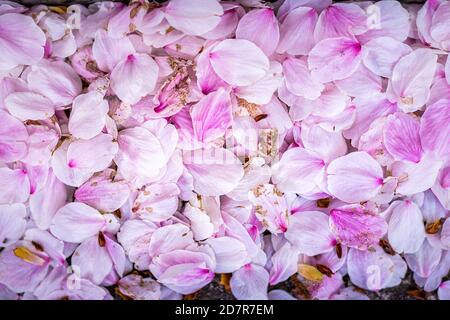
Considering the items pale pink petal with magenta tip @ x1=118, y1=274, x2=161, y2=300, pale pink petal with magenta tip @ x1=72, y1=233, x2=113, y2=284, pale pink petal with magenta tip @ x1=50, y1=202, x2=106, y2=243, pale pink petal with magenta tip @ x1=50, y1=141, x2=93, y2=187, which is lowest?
pale pink petal with magenta tip @ x1=118, y1=274, x2=161, y2=300

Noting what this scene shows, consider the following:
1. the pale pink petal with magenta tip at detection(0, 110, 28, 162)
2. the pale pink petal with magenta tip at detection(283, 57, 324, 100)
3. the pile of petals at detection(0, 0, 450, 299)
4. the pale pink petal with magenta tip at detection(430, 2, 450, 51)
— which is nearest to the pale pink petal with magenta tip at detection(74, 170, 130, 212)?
the pile of petals at detection(0, 0, 450, 299)

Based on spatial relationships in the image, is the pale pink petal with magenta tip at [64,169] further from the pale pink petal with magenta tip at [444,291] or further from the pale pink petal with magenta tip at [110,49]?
the pale pink petal with magenta tip at [444,291]

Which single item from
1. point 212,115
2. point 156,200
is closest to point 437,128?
point 212,115

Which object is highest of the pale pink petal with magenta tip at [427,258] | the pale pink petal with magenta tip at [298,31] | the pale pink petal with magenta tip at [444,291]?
the pale pink petal with magenta tip at [298,31]

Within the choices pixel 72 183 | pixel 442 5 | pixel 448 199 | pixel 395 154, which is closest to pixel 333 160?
pixel 395 154

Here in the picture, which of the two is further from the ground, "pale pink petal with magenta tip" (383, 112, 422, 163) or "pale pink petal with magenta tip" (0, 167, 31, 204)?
"pale pink petal with magenta tip" (383, 112, 422, 163)

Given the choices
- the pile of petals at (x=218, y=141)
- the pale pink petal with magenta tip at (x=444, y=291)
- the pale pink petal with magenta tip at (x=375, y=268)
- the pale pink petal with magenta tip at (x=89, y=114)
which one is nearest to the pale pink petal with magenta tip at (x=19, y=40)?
the pile of petals at (x=218, y=141)

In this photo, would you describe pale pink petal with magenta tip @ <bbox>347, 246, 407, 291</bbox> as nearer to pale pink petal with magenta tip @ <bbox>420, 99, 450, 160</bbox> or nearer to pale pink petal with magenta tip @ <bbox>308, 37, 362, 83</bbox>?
pale pink petal with magenta tip @ <bbox>420, 99, 450, 160</bbox>
